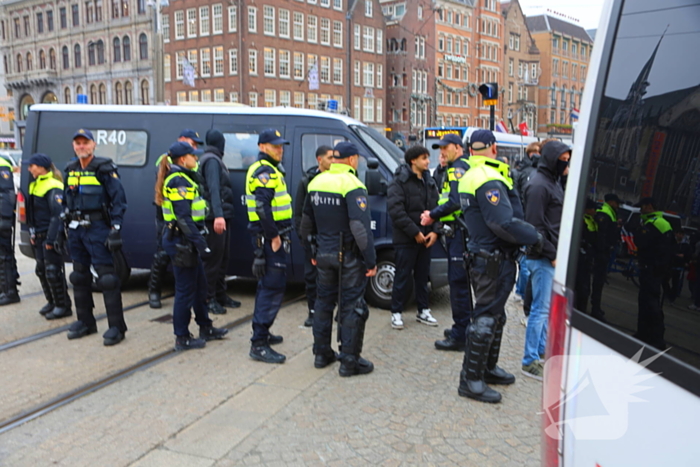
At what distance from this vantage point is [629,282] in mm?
1771

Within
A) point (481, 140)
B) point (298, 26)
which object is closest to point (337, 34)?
point (298, 26)

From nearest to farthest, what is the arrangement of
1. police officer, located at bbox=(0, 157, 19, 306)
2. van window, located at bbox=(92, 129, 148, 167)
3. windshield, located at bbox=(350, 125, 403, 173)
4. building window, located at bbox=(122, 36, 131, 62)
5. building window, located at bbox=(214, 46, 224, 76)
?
windshield, located at bbox=(350, 125, 403, 173) < police officer, located at bbox=(0, 157, 19, 306) < van window, located at bbox=(92, 129, 148, 167) < building window, located at bbox=(214, 46, 224, 76) < building window, located at bbox=(122, 36, 131, 62)

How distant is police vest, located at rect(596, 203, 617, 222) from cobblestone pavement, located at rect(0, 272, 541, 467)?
7.44 ft

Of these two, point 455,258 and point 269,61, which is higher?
point 269,61

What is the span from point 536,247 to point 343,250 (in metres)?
1.54

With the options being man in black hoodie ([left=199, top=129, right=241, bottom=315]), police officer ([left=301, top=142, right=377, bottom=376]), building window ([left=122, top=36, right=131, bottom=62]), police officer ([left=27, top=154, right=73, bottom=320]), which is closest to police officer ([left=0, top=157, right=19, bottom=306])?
police officer ([left=27, top=154, right=73, bottom=320])

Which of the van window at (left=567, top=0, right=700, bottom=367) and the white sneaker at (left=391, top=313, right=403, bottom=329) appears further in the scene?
the white sneaker at (left=391, top=313, right=403, bottom=329)

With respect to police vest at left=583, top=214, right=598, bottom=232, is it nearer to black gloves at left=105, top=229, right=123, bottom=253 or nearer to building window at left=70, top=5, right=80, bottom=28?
black gloves at left=105, top=229, right=123, bottom=253

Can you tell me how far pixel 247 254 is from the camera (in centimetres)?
784

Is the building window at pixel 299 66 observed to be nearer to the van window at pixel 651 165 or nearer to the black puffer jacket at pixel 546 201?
the black puffer jacket at pixel 546 201

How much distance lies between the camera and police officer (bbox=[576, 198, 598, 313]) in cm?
195

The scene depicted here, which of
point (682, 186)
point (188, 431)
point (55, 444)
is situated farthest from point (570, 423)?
point (55, 444)

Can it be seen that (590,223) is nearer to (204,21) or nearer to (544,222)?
(544,222)

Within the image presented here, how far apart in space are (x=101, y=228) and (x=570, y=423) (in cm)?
513
